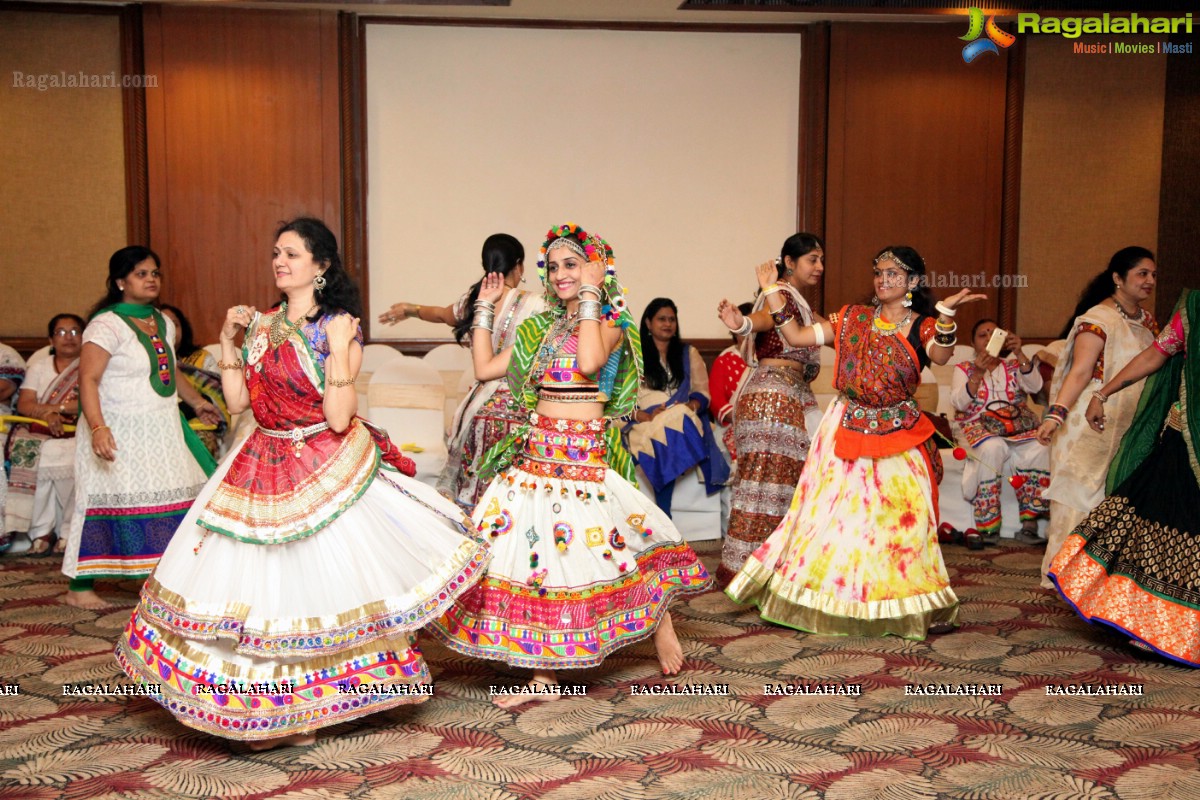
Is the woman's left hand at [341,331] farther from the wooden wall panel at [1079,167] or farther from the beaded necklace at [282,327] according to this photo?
the wooden wall panel at [1079,167]

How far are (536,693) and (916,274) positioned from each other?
2.15m

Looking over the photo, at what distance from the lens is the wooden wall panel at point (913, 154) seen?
7637mm

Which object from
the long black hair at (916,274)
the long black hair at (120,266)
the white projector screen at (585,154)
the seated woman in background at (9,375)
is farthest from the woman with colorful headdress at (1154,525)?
the seated woman in background at (9,375)

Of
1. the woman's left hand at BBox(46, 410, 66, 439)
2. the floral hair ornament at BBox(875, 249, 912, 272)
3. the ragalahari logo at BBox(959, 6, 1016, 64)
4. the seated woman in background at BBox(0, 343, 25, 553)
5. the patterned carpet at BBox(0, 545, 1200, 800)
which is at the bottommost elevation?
the patterned carpet at BBox(0, 545, 1200, 800)

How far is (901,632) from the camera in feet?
14.3

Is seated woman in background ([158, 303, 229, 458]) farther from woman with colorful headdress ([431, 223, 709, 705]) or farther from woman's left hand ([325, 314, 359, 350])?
woman's left hand ([325, 314, 359, 350])

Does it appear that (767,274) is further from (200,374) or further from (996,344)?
(200,374)

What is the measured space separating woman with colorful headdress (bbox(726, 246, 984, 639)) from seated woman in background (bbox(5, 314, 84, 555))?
378 centimetres

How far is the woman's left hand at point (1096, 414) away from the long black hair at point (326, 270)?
2.91m

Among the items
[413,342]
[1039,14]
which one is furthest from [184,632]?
[1039,14]

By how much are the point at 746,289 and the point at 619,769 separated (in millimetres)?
5037

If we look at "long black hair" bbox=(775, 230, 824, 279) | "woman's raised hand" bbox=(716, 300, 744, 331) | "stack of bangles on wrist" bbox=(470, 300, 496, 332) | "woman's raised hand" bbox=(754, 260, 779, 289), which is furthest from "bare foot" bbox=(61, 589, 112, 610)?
"long black hair" bbox=(775, 230, 824, 279)

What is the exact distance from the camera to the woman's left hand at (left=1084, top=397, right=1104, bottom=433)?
4523 mm

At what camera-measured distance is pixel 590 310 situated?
368 cm
